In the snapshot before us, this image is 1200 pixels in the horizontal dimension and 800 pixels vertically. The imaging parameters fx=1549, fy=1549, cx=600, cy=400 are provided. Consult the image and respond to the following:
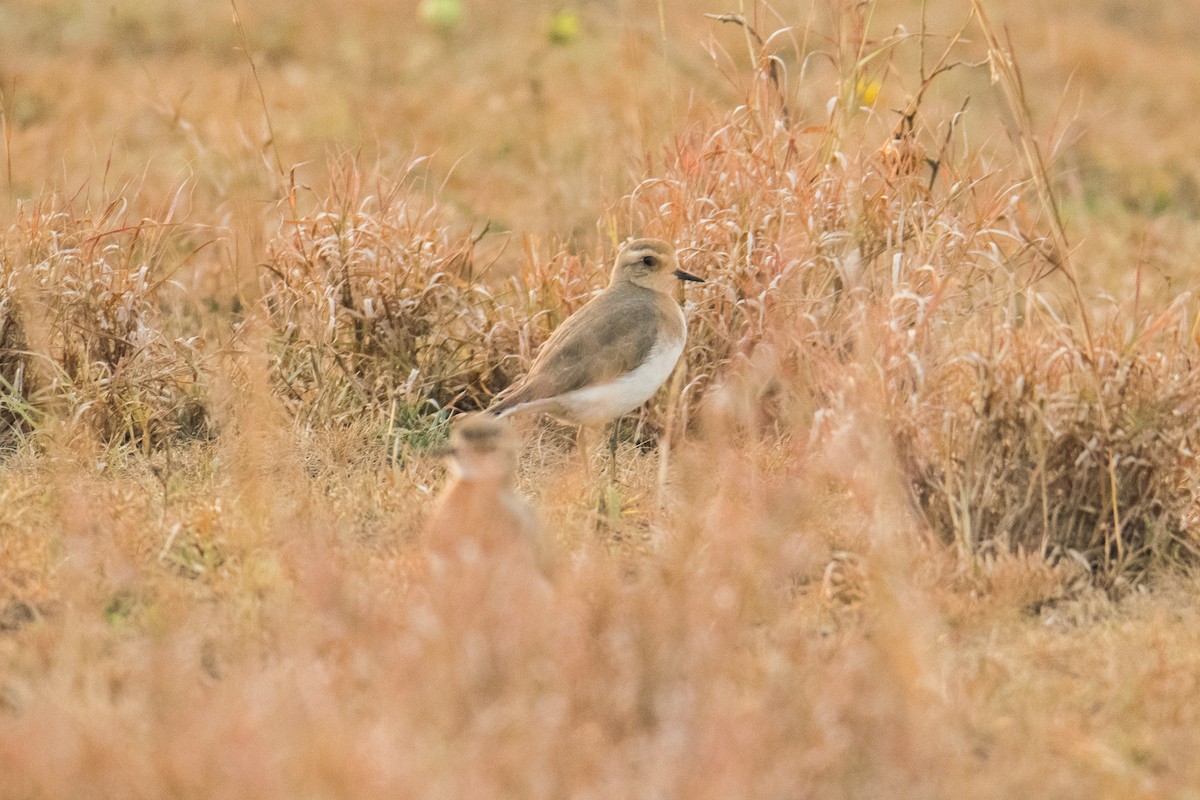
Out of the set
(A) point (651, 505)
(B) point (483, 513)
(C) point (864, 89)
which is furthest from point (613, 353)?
(C) point (864, 89)

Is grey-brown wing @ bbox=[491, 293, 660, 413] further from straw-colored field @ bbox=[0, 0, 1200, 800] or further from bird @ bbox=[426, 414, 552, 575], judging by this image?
bird @ bbox=[426, 414, 552, 575]

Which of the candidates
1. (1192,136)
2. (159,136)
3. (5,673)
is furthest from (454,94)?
(5,673)

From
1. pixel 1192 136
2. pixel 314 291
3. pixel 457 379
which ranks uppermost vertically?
pixel 314 291

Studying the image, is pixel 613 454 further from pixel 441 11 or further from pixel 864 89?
pixel 441 11

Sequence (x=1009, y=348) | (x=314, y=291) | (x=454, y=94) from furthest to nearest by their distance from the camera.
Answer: (x=454, y=94), (x=314, y=291), (x=1009, y=348)

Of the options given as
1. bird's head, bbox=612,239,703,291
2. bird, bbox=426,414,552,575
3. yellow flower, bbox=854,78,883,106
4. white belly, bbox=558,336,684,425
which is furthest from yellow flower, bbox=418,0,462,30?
bird, bbox=426,414,552,575

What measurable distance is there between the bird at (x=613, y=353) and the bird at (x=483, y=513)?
1229 millimetres

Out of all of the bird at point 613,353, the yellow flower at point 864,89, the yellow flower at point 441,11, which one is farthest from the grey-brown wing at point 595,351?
the yellow flower at point 441,11

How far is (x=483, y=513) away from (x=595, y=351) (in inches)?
60.7

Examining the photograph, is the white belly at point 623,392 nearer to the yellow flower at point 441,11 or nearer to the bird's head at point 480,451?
the bird's head at point 480,451

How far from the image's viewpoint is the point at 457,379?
5758mm

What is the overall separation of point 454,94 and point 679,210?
5503 mm

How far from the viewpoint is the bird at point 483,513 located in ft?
11.8

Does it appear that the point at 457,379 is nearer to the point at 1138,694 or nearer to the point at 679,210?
the point at 679,210
